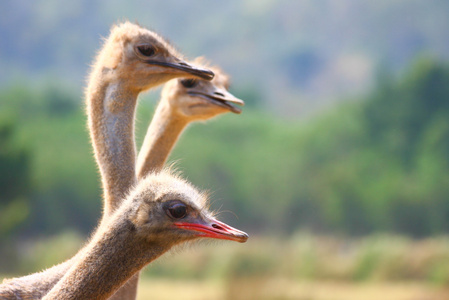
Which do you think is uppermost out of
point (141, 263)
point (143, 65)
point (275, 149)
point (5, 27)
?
point (5, 27)

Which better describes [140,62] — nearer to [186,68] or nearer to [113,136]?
[186,68]

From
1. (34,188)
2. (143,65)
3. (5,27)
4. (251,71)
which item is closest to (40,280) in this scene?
(143,65)

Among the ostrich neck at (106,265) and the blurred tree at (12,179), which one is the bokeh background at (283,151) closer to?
the blurred tree at (12,179)

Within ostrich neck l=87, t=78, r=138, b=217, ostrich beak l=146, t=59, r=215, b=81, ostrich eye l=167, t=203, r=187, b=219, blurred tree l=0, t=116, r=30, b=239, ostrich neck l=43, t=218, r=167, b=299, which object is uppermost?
blurred tree l=0, t=116, r=30, b=239

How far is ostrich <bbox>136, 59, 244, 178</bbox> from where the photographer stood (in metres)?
3.33

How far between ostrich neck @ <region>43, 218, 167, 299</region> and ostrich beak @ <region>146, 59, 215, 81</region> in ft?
3.14

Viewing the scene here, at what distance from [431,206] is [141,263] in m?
9.46

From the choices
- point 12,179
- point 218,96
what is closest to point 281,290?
point 12,179

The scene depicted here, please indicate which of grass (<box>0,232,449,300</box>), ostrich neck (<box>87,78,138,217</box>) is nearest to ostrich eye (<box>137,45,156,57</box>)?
ostrich neck (<box>87,78,138,217</box>)

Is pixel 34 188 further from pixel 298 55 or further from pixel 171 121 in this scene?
pixel 298 55

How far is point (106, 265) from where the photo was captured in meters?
2.01

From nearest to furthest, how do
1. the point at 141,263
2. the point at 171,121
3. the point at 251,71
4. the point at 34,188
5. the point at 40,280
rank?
the point at 141,263, the point at 40,280, the point at 171,121, the point at 34,188, the point at 251,71

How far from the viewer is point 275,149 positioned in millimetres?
11906

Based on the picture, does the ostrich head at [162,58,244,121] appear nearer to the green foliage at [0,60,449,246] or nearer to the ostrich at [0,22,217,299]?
the ostrich at [0,22,217,299]
